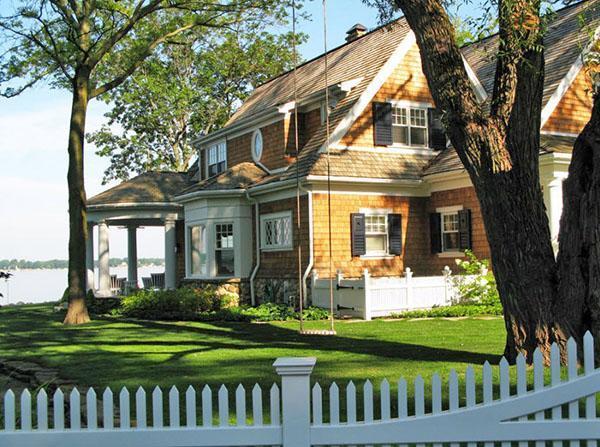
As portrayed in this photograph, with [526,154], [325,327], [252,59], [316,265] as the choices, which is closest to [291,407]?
[526,154]

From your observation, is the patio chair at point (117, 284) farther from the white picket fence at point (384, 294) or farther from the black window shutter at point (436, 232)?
the black window shutter at point (436, 232)

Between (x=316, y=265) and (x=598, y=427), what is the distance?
583 inches

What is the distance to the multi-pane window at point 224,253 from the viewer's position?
22844 millimetres

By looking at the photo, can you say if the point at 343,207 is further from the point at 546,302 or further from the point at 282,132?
the point at 546,302

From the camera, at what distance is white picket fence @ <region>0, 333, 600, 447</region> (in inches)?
175

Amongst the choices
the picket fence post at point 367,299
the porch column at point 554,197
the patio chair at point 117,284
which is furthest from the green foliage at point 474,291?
the patio chair at point 117,284

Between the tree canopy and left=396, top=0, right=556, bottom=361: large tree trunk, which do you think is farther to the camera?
the tree canopy

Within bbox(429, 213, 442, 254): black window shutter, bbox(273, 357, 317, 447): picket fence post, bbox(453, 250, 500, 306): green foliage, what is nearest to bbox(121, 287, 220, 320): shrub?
bbox(429, 213, 442, 254): black window shutter

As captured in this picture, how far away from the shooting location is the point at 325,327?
592 inches

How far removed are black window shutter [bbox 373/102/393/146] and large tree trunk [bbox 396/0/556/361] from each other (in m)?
12.5

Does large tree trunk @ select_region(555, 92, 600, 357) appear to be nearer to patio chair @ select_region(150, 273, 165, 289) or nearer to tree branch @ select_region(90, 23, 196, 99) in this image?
tree branch @ select_region(90, 23, 196, 99)

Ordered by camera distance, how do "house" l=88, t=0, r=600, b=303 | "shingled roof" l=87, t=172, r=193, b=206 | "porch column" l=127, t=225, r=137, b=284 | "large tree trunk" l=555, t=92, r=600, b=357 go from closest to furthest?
"large tree trunk" l=555, t=92, r=600, b=357
"house" l=88, t=0, r=600, b=303
"shingled roof" l=87, t=172, r=193, b=206
"porch column" l=127, t=225, r=137, b=284

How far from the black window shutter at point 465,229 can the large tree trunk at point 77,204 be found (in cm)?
1035

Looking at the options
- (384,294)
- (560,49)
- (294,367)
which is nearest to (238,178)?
(384,294)
